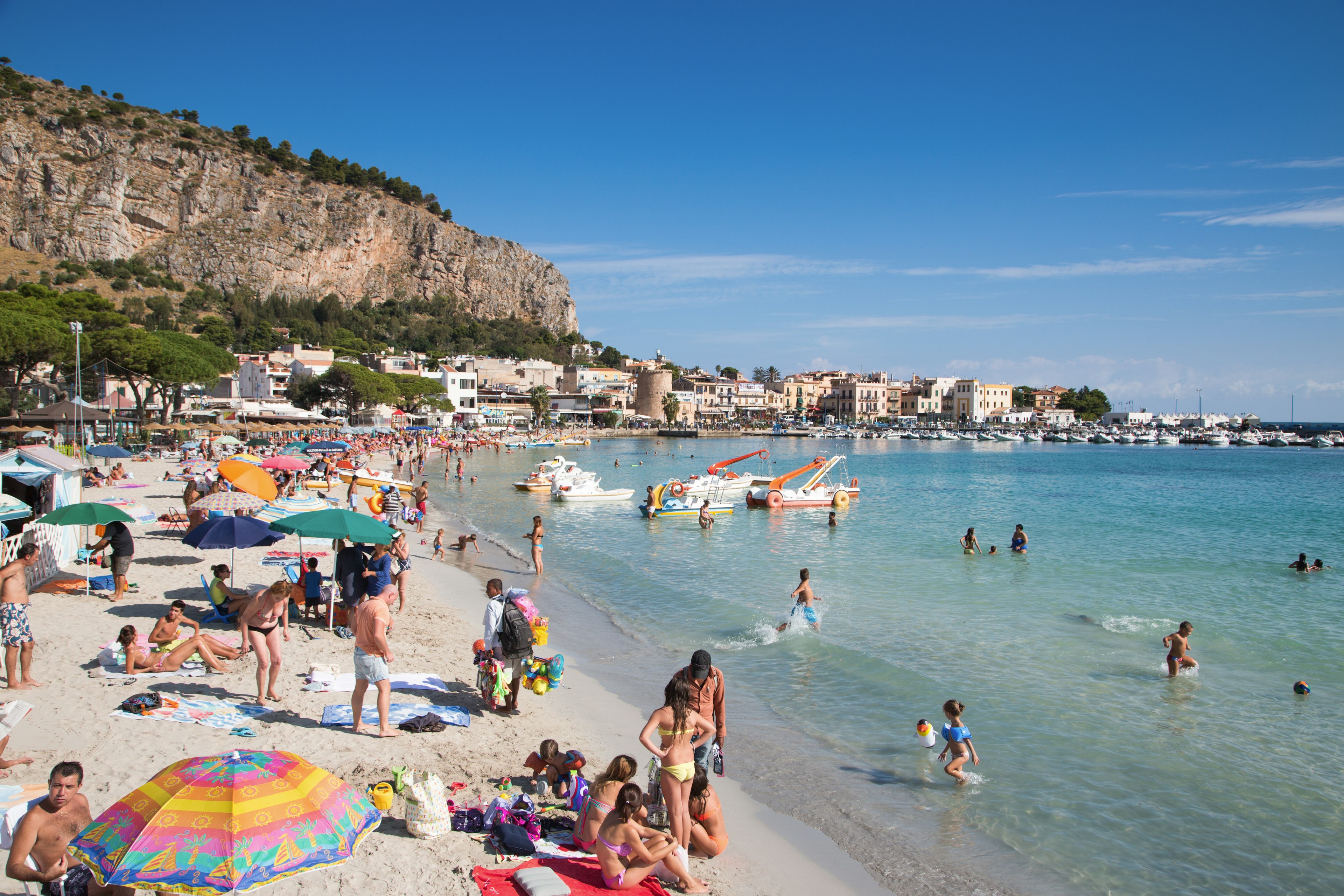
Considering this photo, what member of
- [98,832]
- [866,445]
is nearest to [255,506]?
[98,832]

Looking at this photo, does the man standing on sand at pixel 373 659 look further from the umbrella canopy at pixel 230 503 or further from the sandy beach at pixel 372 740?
the umbrella canopy at pixel 230 503

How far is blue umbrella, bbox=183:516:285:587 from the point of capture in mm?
11078

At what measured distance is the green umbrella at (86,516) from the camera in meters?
11.3

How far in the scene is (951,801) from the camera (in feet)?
24.0

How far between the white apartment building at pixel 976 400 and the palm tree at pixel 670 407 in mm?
60692

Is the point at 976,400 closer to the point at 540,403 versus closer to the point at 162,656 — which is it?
the point at 540,403

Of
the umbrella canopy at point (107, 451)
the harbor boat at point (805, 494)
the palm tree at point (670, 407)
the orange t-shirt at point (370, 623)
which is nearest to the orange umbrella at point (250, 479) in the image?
the orange t-shirt at point (370, 623)

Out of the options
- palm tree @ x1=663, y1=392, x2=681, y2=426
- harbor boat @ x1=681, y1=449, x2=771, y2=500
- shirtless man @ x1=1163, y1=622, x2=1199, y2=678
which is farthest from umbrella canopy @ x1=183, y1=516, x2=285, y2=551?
palm tree @ x1=663, y1=392, x2=681, y2=426

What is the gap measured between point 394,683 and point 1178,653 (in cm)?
1060

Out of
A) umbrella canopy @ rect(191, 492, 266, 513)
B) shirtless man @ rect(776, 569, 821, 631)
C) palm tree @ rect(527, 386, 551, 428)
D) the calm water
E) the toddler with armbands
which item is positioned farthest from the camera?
palm tree @ rect(527, 386, 551, 428)

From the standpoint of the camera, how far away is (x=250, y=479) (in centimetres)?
1508

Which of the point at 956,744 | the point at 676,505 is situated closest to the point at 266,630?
the point at 956,744

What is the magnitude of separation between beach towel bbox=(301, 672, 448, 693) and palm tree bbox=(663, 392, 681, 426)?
114686mm

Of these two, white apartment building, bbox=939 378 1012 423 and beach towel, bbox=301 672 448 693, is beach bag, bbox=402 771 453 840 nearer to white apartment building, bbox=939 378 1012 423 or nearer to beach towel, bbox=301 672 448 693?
beach towel, bbox=301 672 448 693
